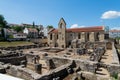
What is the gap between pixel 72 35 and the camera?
40.5 meters

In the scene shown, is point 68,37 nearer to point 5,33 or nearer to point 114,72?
point 114,72

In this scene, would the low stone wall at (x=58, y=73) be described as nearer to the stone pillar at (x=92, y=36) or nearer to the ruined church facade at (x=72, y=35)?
the stone pillar at (x=92, y=36)

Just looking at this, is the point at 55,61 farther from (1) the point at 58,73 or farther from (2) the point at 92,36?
(2) the point at 92,36

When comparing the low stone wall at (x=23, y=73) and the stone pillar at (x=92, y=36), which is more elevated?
the stone pillar at (x=92, y=36)

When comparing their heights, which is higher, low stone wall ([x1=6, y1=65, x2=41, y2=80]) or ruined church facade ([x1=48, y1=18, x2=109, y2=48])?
ruined church facade ([x1=48, y1=18, x2=109, y2=48])

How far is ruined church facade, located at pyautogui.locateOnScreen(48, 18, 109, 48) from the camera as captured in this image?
→ 36.8 metres

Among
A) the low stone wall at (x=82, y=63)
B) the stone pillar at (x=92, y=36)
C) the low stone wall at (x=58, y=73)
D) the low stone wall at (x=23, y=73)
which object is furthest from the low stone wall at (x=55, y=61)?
the stone pillar at (x=92, y=36)

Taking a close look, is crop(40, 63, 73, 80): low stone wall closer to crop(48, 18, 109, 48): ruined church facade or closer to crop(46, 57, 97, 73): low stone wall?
crop(46, 57, 97, 73): low stone wall

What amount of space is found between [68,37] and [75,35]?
2.34 m

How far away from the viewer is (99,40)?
37062 millimetres

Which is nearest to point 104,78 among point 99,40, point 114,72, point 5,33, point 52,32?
point 114,72

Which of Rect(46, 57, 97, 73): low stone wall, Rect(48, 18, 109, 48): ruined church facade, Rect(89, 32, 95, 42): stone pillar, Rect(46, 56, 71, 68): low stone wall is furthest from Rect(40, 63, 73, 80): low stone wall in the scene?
Rect(48, 18, 109, 48): ruined church facade

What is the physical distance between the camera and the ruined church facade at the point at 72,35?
36759 mm

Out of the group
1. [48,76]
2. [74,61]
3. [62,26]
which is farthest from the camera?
[62,26]
